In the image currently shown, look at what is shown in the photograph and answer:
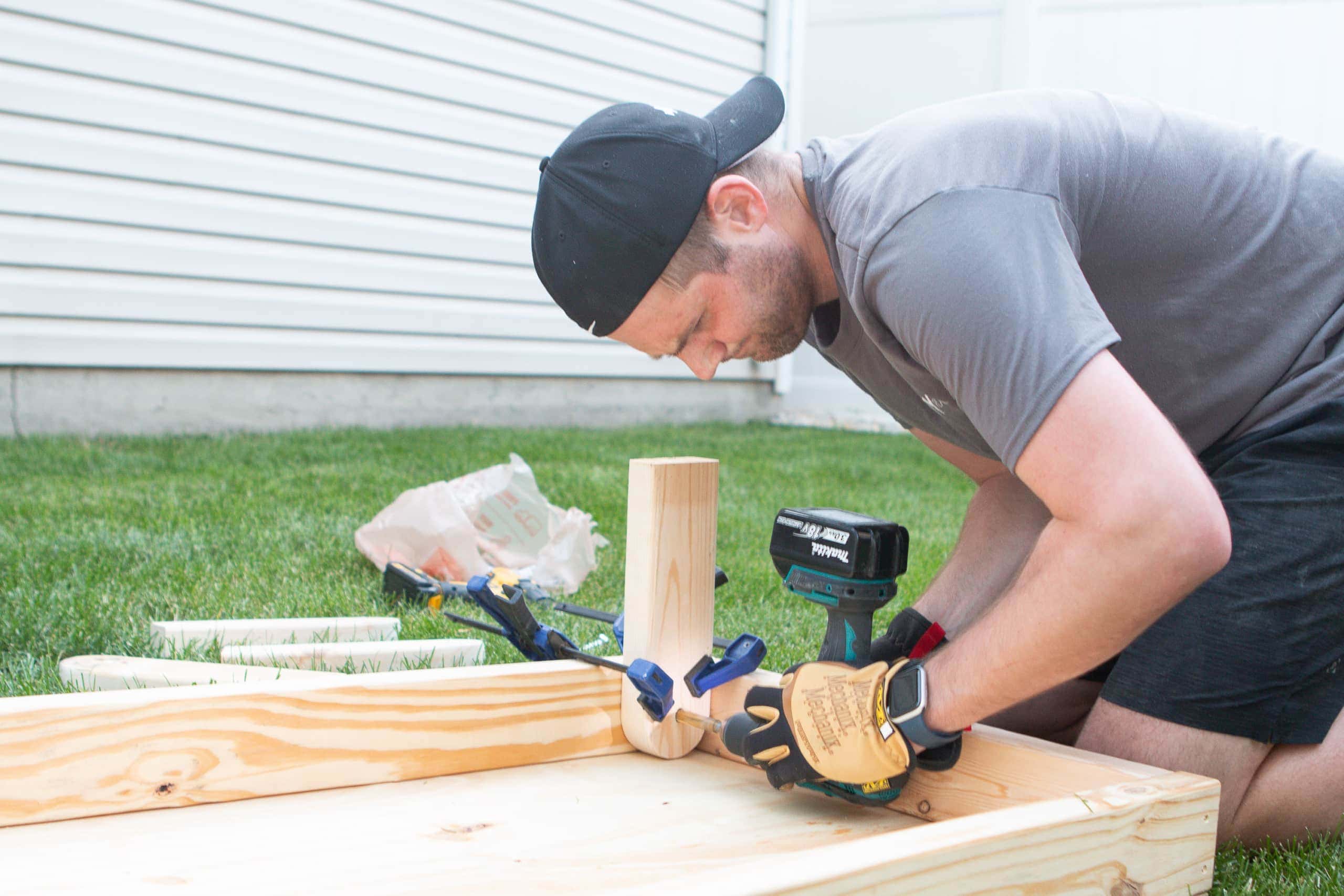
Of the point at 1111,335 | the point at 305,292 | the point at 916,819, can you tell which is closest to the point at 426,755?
the point at 916,819

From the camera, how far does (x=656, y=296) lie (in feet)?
5.96

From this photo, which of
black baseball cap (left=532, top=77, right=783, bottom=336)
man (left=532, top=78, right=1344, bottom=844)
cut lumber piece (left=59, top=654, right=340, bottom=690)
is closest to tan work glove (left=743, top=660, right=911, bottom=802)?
man (left=532, top=78, right=1344, bottom=844)

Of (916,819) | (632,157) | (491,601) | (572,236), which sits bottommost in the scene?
(916,819)

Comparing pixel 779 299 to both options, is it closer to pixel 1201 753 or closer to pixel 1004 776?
pixel 1004 776

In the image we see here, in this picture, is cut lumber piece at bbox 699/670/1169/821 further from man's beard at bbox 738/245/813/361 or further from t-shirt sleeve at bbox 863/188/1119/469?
man's beard at bbox 738/245/813/361

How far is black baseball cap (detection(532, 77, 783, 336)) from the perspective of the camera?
1.75m

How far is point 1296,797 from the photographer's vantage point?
1756mm

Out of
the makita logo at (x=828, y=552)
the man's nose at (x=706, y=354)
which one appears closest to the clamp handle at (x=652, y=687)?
the makita logo at (x=828, y=552)

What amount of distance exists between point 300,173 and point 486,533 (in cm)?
363

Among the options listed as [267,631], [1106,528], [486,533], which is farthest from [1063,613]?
[486,533]

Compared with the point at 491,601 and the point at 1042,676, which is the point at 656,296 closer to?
the point at 491,601

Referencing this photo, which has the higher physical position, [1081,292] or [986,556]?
[1081,292]

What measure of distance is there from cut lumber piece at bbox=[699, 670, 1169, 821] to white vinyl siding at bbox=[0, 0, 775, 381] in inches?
203

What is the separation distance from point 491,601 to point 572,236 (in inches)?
25.8
